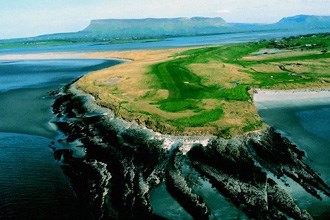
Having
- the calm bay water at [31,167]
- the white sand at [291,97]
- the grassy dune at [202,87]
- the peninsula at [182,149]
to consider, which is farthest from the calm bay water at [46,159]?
the grassy dune at [202,87]

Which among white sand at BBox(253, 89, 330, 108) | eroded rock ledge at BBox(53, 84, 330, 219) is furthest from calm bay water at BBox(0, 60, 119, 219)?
white sand at BBox(253, 89, 330, 108)

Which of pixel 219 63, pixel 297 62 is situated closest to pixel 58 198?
pixel 219 63

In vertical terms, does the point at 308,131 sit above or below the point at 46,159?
below

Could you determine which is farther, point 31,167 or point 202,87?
point 202,87

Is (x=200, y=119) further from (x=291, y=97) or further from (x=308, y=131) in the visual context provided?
(x=291, y=97)

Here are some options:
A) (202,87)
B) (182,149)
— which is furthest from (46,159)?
(202,87)

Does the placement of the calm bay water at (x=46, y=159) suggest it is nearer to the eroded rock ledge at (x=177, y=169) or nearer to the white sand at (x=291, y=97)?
the eroded rock ledge at (x=177, y=169)

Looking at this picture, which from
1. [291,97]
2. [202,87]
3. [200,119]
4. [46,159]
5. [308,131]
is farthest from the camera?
[202,87]
